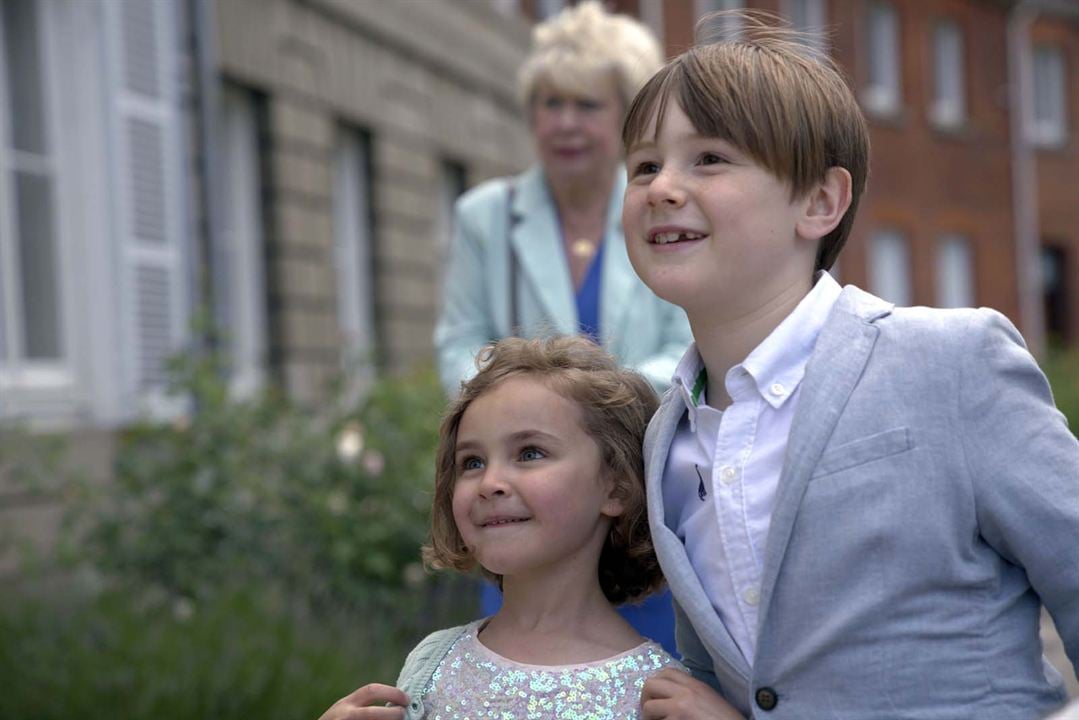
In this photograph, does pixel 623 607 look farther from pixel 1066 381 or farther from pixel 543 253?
pixel 1066 381

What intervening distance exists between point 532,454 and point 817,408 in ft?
1.66

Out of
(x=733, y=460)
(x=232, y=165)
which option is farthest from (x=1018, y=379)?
(x=232, y=165)

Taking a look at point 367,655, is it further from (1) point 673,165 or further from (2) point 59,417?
(1) point 673,165

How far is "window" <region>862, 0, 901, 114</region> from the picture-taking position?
2477 cm

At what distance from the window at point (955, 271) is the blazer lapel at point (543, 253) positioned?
23.2 meters

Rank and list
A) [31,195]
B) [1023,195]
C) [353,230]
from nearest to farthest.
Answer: [31,195]
[353,230]
[1023,195]

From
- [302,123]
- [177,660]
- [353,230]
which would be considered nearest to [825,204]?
[177,660]

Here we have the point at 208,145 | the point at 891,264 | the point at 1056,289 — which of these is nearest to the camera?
the point at 208,145

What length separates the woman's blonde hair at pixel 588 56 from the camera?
3562 mm

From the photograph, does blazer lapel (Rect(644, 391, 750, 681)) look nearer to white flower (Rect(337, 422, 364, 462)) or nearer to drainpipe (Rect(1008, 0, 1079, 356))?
white flower (Rect(337, 422, 364, 462))

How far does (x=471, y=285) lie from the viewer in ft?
11.9

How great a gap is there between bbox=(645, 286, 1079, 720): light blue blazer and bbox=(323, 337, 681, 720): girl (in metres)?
0.35

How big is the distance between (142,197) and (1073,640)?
6750mm

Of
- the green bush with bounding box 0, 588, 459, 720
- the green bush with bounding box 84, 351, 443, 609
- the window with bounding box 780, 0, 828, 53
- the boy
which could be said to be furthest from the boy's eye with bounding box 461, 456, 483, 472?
the window with bounding box 780, 0, 828, 53
